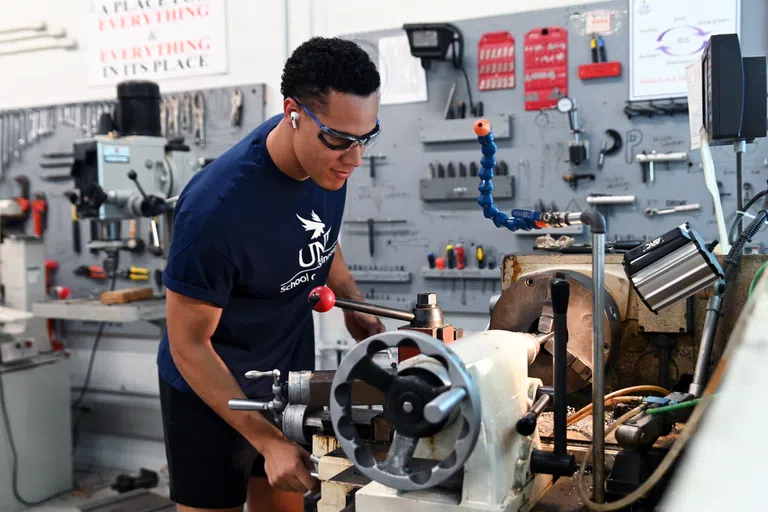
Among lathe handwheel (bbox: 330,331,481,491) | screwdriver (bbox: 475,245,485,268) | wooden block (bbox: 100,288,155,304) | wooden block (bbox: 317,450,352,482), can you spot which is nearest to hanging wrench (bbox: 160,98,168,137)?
wooden block (bbox: 100,288,155,304)

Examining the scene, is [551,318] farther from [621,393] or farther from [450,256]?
[450,256]

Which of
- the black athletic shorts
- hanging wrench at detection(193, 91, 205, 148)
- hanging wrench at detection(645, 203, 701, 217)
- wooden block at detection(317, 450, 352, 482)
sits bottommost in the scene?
the black athletic shorts

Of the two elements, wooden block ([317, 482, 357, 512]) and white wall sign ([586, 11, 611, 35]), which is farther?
white wall sign ([586, 11, 611, 35])

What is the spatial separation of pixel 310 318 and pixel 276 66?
1.62 m

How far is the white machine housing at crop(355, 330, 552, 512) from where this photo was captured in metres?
0.74

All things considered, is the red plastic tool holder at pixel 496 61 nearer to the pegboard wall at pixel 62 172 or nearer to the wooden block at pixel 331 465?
the pegboard wall at pixel 62 172

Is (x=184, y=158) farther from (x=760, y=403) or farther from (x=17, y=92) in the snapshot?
(x=760, y=403)

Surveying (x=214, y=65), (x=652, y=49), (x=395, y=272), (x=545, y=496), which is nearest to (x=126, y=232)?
(x=214, y=65)

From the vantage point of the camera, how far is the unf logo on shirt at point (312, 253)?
4.89 feet

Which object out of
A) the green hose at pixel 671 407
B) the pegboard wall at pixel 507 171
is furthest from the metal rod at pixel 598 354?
the pegboard wall at pixel 507 171

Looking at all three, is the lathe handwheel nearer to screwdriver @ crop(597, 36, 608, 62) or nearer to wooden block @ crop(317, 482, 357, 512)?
wooden block @ crop(317, 482, 357, 512)

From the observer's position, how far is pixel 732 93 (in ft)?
4.14

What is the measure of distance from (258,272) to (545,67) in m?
1.57

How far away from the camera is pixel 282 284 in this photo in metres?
1.48
